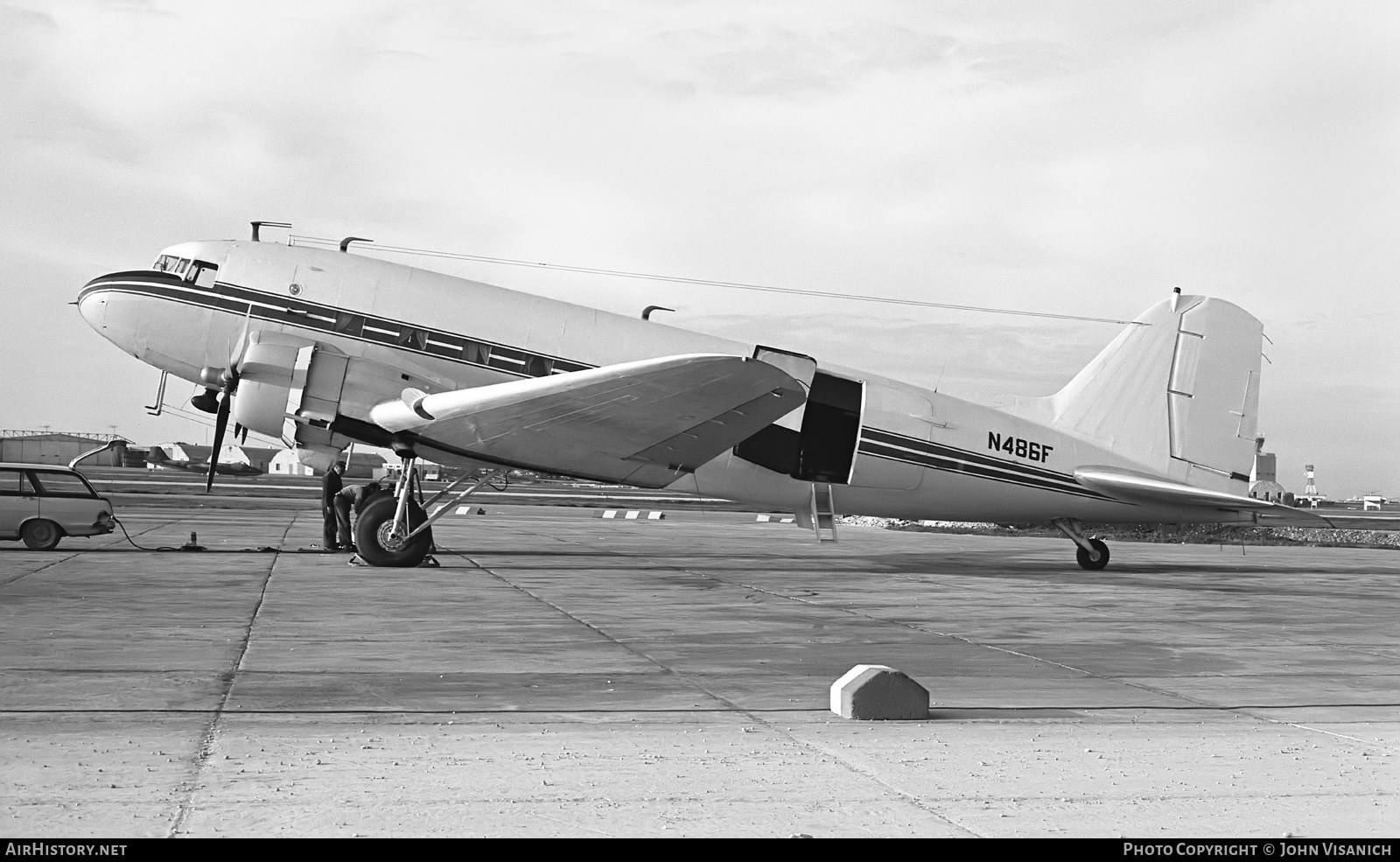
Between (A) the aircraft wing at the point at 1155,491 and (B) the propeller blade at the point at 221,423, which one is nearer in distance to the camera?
(B) the propeller blade at the point at 221,423

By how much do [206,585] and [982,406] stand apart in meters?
13.6

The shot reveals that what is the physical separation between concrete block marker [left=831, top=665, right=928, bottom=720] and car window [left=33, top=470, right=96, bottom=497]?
19575 millimetres

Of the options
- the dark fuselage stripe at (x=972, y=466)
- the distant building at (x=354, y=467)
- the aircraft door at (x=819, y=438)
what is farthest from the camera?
the distant building at (x=354, y=467)

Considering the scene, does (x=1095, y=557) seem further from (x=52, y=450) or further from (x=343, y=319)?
(x=52, y=450)

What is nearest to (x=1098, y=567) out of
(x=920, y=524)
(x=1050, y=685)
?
(x=1050, y=685)

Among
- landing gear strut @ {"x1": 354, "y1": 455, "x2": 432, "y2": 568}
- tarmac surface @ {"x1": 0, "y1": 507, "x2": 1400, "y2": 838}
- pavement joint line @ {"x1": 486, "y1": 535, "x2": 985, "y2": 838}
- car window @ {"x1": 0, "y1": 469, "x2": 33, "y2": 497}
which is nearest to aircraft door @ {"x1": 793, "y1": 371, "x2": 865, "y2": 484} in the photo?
tarmac surface @ {"x1": 0, "y1": 507, "x2": 1400, "y2": 838}

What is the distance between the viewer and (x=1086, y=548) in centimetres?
2309

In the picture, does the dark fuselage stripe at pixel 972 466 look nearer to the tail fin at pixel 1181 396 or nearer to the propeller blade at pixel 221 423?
the tail fin at pixel 1181 396

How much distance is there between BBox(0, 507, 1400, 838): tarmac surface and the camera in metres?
5.29

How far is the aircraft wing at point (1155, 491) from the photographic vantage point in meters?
22.0

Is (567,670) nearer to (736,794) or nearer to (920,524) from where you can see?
(736,794)

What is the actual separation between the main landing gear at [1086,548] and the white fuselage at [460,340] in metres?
2.42

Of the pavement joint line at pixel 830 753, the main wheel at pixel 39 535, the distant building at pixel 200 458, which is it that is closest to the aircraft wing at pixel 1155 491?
the pavement joint line at pixel 830 753
